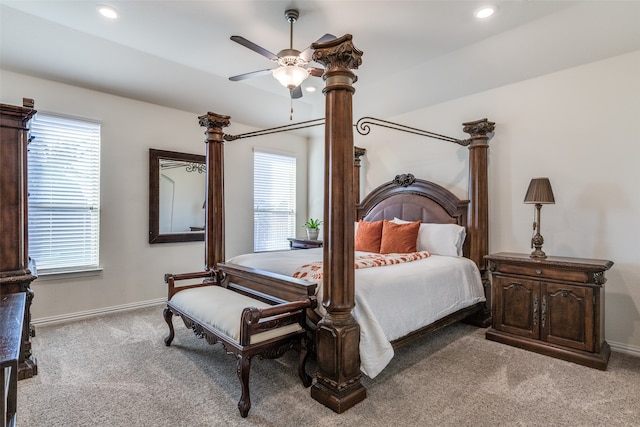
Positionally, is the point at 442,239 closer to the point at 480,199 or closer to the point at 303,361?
the point at 480,199

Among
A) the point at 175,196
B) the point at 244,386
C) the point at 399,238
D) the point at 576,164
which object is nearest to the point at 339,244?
the point at 244,386

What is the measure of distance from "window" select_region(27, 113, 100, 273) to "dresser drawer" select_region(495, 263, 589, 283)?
15.0ft

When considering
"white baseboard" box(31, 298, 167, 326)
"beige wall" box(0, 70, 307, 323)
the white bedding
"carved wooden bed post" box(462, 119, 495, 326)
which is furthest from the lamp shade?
"white baseboard" box(31, 298, 167, 326)

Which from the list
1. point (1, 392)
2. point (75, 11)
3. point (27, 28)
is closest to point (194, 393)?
point (1, 392)

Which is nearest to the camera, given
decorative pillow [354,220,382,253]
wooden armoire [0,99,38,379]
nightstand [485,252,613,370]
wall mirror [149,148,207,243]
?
wooden armoire [0,99,38,379]

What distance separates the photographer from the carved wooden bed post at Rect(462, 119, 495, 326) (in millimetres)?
3680

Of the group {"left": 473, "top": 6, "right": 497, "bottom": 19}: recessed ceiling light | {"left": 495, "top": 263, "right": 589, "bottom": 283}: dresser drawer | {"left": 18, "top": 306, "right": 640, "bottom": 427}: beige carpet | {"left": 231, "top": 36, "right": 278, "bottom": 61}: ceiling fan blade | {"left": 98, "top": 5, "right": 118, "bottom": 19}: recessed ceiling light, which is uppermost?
{"left": 98, "top": 5, "right": 118, "bottom": 19}: recessed ceiling light

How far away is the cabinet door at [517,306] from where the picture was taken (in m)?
2.97

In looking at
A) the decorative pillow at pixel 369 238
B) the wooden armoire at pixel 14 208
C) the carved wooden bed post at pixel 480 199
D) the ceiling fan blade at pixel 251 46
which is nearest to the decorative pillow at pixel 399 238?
the decorative pillow at pixel 369 238

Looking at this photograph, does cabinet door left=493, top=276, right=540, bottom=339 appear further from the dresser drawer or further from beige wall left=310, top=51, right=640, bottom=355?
beige wall left=310, top=51, right=640, bottom=355

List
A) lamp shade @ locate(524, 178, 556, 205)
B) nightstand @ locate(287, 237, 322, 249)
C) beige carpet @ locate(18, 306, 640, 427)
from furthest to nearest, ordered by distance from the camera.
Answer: nightstand @ locate(287, 237, 322, 249) → lamp shade @ locate(524, 178, 556, 205) → beige carpet @ locate(18, 306, 640, 427)

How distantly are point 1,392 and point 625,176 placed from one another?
4269 millimetres

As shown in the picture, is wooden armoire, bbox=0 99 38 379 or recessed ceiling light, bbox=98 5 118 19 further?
recessed ceiling light, bbox=98 5 118 19

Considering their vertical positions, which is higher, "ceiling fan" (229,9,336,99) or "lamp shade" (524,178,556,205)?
"ceiling fan" (229,9,336,99)
